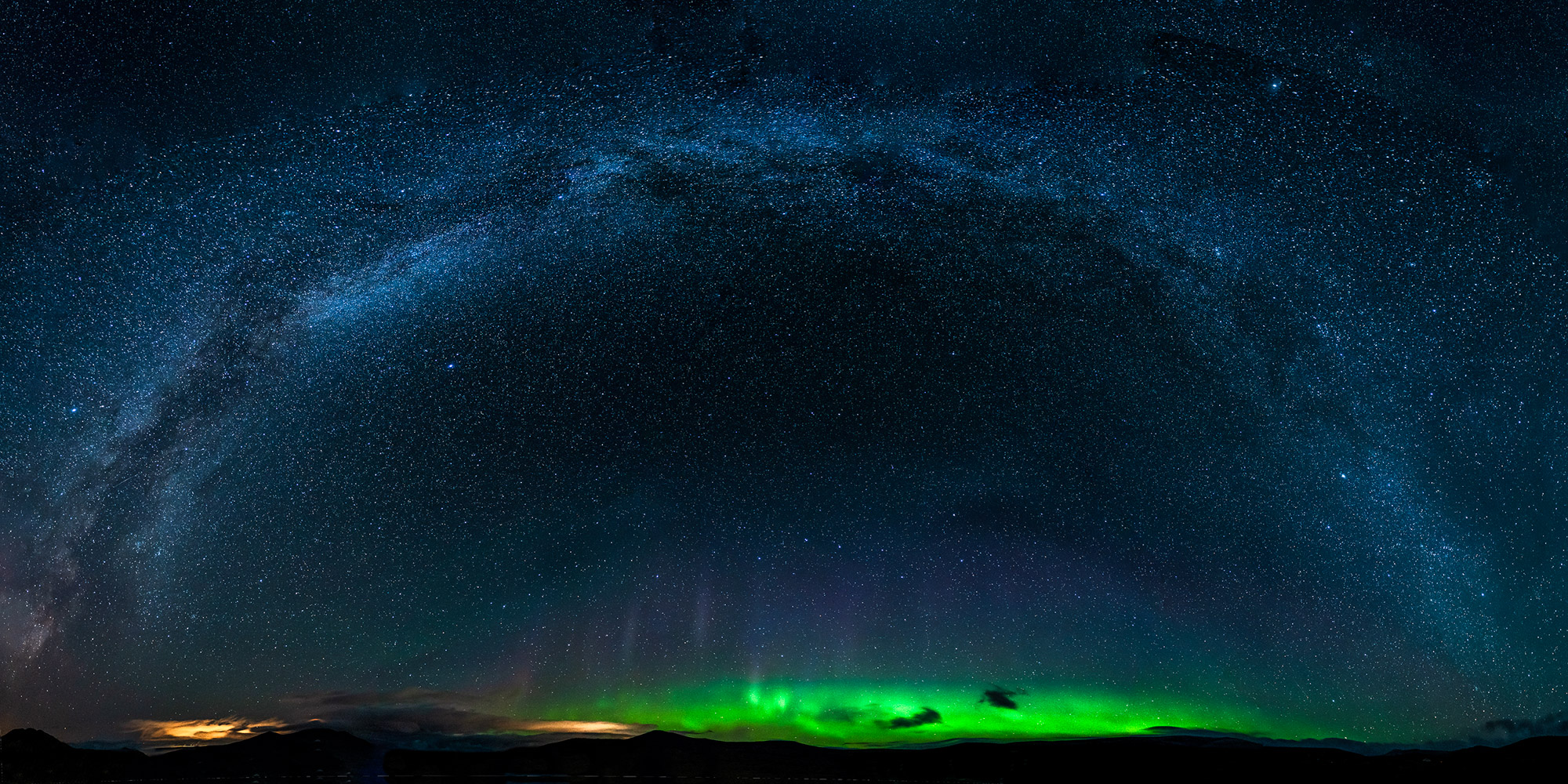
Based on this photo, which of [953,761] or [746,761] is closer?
[953,761]

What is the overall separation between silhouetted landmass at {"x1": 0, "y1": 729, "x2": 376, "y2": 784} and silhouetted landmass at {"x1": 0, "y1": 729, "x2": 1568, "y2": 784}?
15 cm

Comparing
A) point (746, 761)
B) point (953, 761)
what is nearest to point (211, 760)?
point (746, 761)

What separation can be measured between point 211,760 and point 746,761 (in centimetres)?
4982

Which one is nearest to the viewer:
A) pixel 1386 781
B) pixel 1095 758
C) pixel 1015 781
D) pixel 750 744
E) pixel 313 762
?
pixel 1386 781

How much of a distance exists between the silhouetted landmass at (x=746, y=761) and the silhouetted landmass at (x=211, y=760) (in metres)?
0.15

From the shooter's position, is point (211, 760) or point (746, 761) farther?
point (746, 761)

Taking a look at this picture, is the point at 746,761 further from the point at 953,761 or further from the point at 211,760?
the point at 211,760

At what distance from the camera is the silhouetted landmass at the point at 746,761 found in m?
63.8

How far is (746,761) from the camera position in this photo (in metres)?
85.8

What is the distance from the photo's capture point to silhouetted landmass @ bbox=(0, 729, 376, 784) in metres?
56.7

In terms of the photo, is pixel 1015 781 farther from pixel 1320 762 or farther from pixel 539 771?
pixel 539 771

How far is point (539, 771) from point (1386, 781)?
68804mm

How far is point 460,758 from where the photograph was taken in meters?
96.1

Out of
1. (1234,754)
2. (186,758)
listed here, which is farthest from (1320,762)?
(186,758)
